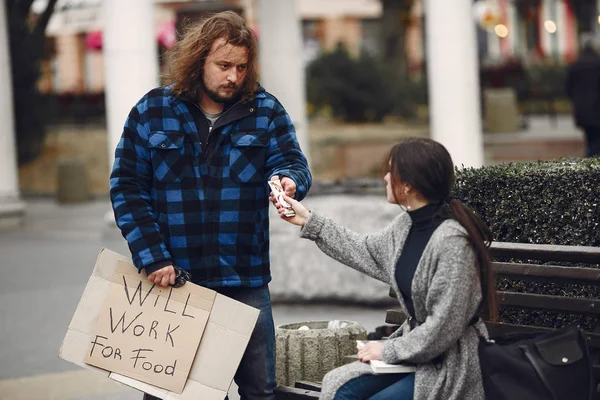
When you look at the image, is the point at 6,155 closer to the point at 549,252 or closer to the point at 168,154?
the point at 168,154

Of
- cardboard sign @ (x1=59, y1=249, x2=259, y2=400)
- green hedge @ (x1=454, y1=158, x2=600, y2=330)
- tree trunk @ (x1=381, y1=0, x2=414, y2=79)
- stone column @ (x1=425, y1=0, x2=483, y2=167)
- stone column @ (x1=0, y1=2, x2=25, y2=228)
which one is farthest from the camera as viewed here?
tree trunk @ (x1=381, y1=0, x2=414, y2=79)

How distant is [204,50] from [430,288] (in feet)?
4.36

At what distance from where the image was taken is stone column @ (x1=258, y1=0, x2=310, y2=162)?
16125mm

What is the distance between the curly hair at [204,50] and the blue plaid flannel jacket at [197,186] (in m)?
0.08

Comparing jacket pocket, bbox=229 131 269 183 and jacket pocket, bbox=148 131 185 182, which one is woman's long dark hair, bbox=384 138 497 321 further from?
jacket pocket, bbox=148 131 185 182

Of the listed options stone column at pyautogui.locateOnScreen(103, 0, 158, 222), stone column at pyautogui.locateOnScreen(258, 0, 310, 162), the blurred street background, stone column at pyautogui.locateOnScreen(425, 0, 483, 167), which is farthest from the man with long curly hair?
stone column at pyautogui.locateOnScreen(258, 0, 310, 162)

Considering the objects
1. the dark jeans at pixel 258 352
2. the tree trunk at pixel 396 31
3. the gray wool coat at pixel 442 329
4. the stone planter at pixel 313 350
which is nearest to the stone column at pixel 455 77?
the stone planter at pixel 313 350

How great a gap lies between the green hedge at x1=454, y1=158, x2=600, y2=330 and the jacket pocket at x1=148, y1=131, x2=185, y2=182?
163 centimetres

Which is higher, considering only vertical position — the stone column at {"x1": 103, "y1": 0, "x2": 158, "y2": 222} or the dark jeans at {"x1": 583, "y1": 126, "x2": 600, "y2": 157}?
the stone column at {"x1": 103, "y1": 0, "x2": 158, "y2": 222}

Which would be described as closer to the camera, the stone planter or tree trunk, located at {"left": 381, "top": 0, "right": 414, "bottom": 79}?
the stone planter

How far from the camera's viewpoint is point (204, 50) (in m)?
4.64

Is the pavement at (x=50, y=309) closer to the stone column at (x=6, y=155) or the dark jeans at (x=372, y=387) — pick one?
the stone column at (x=6, y=155)

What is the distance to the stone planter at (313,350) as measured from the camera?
541cm

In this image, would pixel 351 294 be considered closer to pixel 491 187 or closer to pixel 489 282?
pixel 491 187
